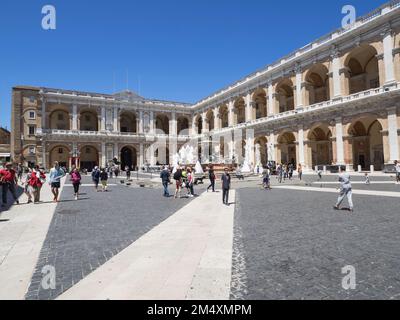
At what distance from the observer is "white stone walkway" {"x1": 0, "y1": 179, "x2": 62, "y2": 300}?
143 inches

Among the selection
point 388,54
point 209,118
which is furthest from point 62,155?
point 388,54

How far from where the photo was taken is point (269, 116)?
3703 cm

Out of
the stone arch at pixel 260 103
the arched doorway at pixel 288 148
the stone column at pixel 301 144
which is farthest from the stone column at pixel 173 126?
the stone column at pixel 301 144

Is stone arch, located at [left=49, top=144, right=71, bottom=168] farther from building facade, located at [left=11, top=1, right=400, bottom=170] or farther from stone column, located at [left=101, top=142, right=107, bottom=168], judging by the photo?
stone column, located at [left=101, top=142, right=107, bottom=168]

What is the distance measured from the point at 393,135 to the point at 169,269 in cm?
2675

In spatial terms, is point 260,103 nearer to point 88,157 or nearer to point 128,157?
point 128,157

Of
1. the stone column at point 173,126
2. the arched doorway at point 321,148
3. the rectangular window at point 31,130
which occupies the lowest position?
the arched doorway at point 321,148

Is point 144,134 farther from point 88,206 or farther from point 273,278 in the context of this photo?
point 273,278

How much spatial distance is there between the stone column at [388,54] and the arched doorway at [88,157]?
147 feet

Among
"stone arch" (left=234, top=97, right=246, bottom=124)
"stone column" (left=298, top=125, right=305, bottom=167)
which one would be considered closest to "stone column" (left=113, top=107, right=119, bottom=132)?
"stone arch" (left=234, top=97, right=246, bottom=124)

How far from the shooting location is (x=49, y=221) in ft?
25.2

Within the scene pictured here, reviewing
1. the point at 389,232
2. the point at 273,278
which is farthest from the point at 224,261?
the point at 389,232

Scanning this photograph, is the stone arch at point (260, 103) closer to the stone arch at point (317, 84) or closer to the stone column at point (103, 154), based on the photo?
the stone arch at point (317, 84)

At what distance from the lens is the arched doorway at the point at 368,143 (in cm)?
2942
